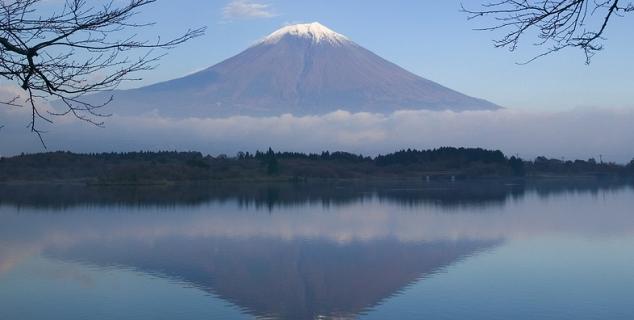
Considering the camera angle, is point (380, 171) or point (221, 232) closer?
point (221, 232)

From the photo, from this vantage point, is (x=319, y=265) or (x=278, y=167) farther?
(x=278, y=167)

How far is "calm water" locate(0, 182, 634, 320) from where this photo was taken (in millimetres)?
6488

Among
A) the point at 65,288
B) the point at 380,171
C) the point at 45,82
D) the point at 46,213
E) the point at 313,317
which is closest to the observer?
the point at 45,82

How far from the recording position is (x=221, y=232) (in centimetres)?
1267

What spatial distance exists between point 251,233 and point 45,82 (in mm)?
10618

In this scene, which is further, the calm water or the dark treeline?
the dark treeline

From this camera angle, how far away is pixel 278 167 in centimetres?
4056

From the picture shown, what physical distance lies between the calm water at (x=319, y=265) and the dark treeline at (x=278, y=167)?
71.6ft

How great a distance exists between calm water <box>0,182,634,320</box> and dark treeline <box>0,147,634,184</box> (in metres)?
21.8

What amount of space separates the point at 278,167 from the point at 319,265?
104 feet

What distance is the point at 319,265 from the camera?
29.3 feet

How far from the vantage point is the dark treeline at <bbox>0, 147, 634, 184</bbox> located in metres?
38.5

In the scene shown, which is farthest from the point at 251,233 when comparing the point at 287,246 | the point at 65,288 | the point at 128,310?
the point at 128,310

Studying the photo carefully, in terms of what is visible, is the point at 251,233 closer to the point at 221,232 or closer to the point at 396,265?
the point at 221,232
